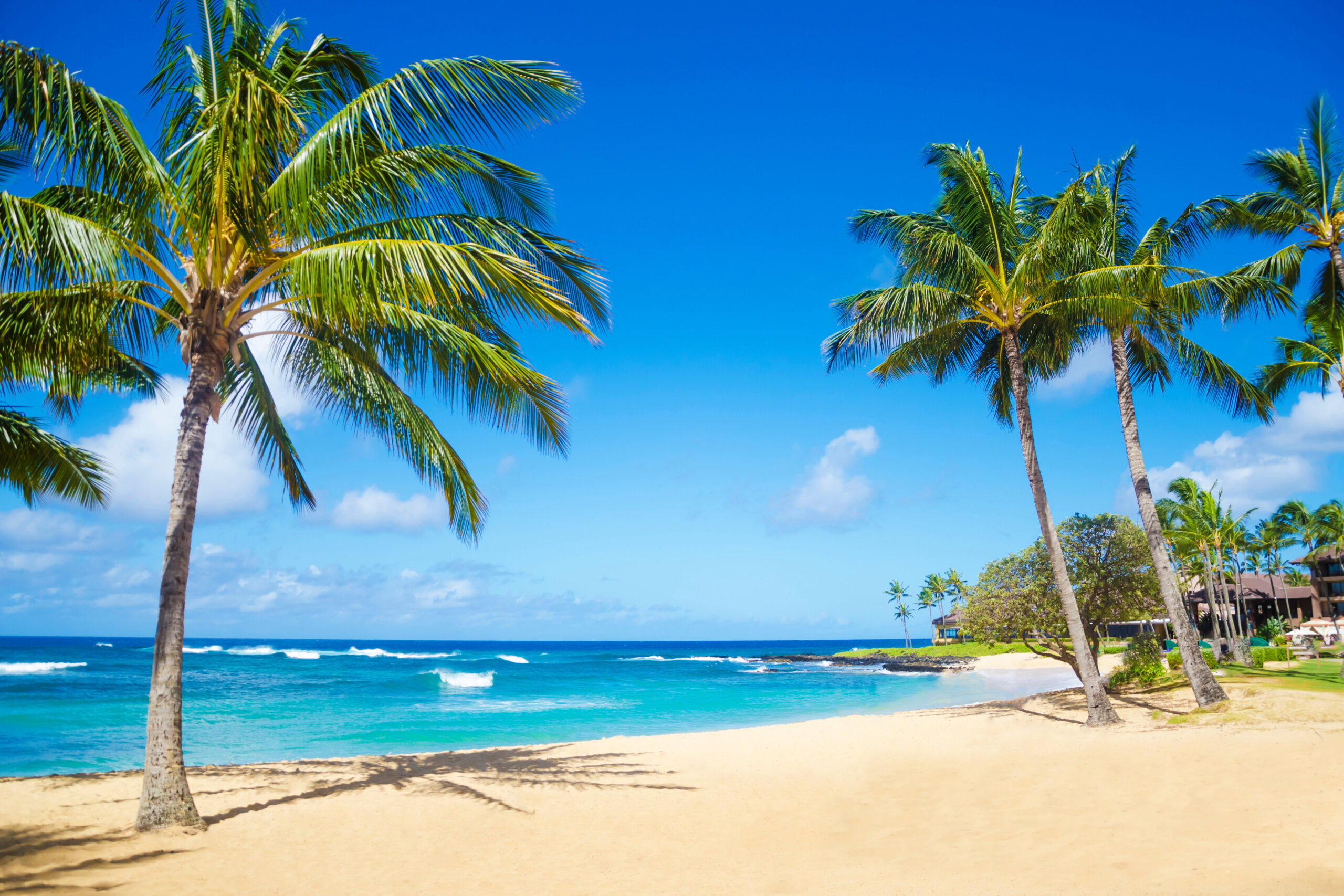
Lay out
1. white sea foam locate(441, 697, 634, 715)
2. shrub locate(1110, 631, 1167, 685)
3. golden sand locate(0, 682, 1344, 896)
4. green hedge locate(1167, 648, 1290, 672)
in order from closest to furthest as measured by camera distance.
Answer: golden sand locate(0, 682, 1344, 896), shrub locate(1110, 631, 1167, 685), green hedge locate(1167, 648, 1290, 672), white sea foam locate(441, 697, 634, 715)

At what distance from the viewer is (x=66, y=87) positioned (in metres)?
5.86

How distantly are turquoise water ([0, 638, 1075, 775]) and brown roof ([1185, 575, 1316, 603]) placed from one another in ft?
58.7

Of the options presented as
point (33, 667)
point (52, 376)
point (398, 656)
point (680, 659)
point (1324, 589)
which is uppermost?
point (52, 376)

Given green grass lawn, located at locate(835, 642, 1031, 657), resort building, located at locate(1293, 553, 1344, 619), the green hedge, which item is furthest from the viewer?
green grass lawn, located at locate(835, 642, 1031, 657)

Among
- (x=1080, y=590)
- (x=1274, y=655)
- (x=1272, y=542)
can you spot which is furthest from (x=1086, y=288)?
(x=1272, y=542)

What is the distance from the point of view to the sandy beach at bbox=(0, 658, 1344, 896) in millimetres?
5285

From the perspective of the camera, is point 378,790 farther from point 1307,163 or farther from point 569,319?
point 1307,163

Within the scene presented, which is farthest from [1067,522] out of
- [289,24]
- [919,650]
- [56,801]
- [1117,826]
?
[919,650]

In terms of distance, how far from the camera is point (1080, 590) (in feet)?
50.1

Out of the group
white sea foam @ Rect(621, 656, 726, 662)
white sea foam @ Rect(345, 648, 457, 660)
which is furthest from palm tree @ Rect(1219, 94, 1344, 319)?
white sea foam @ Rect(345, 648, 457, 660)

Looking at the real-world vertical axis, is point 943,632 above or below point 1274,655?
below

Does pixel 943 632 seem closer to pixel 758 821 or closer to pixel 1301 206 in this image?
pixel 1301 206

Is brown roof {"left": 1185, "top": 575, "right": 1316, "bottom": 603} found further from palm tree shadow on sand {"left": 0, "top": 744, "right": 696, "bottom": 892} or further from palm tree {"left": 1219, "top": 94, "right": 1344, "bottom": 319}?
palm tree shadow on sand {"left": 0, "top": 744, "right": 696, "bottom": 892}

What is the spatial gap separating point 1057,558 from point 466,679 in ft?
116
